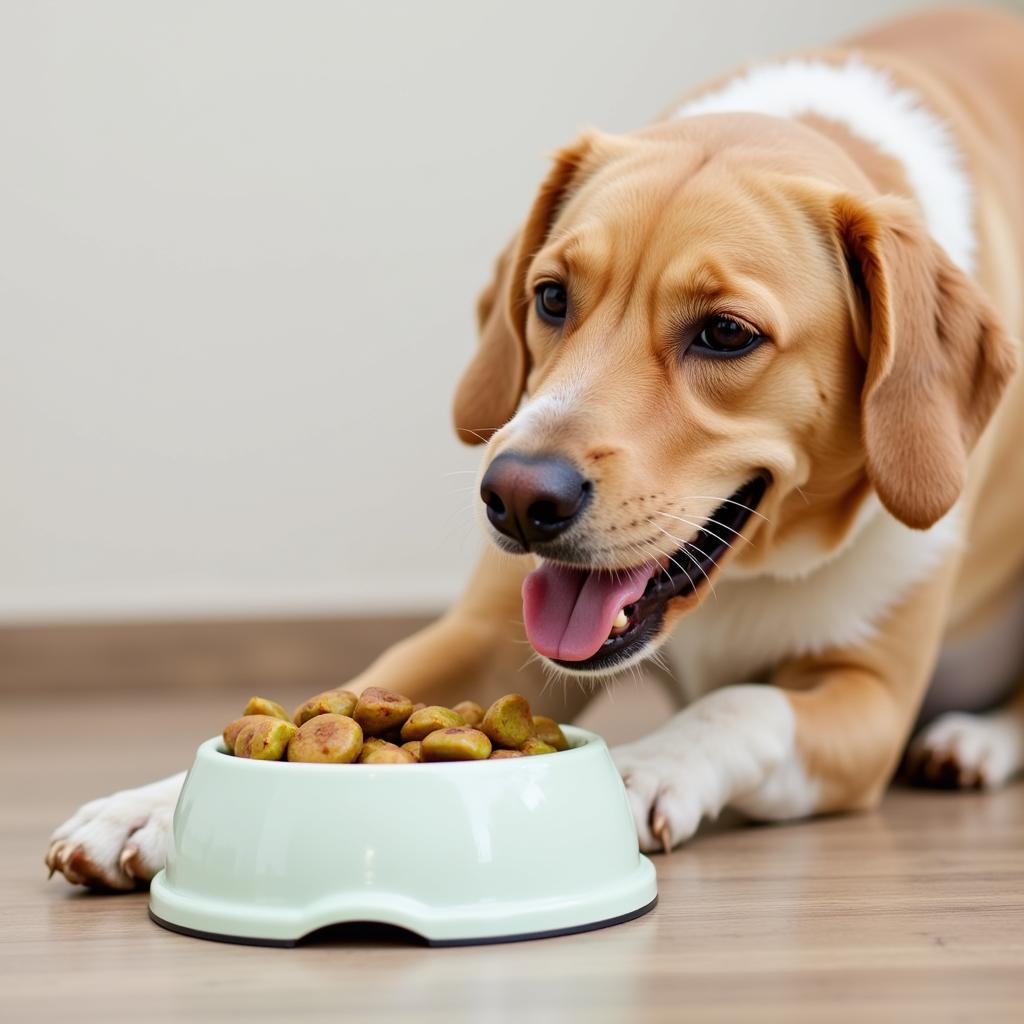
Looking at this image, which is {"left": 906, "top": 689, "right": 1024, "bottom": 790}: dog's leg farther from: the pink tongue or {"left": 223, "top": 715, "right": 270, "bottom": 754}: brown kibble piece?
{"left": 223, "top": 715, "right": 270, "bottom": 754}: brown kibble piece

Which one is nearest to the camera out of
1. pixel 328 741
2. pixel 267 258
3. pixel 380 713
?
pixel 328 741

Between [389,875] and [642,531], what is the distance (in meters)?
0.54

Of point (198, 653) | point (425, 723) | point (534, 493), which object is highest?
point (534, 493)

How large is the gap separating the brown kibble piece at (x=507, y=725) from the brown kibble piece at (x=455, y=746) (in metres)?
0.07

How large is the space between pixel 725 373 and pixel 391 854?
776 mm

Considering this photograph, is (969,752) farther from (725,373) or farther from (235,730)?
(235,730)

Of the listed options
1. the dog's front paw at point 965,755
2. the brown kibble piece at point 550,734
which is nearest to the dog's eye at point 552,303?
the brown kibble piece at point 550,734

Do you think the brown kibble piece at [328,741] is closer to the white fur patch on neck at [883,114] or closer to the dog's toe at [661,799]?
the dog's toe at [661,799]

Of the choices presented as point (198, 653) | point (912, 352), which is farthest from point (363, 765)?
point (198, 653)

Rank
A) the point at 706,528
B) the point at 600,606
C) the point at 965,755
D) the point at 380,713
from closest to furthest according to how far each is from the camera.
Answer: the point at 380,713 → the point at 600,606 → the point at 706,528 → the point at 965,755

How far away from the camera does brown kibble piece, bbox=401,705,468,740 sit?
1641 mm

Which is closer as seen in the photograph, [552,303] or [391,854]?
[391,854]

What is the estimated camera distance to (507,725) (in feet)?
5.42

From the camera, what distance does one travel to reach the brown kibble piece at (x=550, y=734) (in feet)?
5.62
